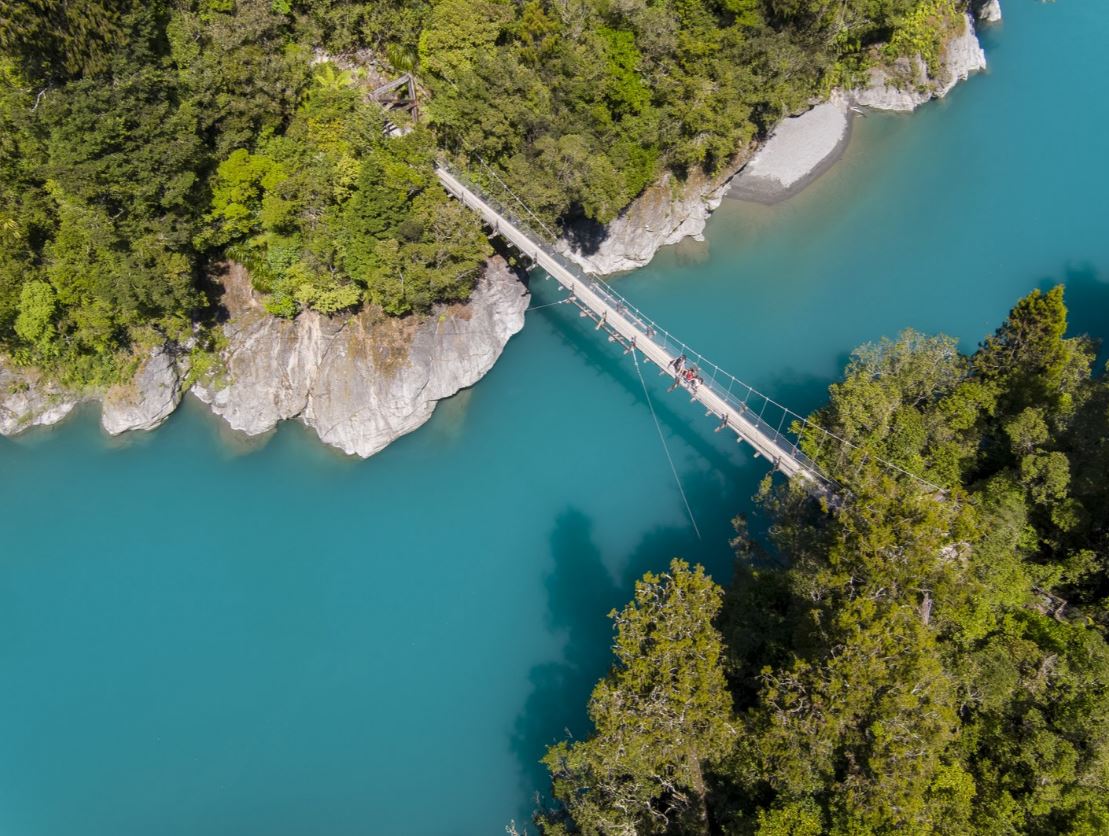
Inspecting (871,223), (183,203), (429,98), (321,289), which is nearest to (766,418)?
(871,223)

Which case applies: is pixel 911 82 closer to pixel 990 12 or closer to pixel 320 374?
pixel 990 12

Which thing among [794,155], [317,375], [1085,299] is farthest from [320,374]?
[1085,299]

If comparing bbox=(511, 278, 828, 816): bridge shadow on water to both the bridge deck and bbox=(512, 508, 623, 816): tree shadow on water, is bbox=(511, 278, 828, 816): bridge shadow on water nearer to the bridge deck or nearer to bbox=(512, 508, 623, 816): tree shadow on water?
bbox=(512, 508, 623, 816): tree shadow on water

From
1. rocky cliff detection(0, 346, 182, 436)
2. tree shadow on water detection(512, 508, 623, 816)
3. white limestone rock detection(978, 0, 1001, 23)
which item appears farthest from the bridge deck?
white limestone rock detection(978, 0, 1001, 23)

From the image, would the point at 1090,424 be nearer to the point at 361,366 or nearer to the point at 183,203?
the point at 361,366

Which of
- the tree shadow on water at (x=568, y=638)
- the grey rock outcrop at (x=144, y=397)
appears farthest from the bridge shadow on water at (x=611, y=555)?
the grey rock outcrop at (x=144, y=397)

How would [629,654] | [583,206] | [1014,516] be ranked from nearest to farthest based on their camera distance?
[629,654] < [1014,516] < [583,206]
